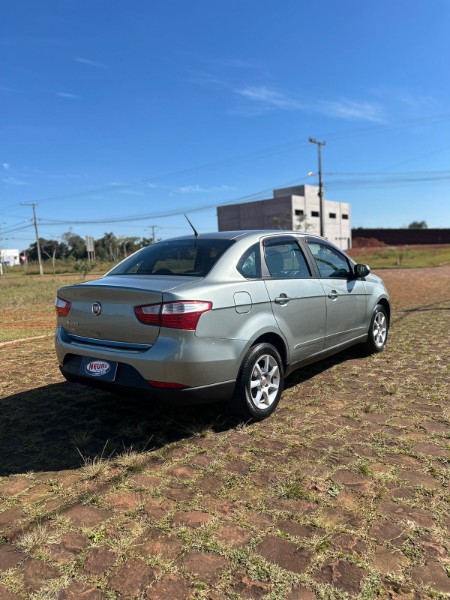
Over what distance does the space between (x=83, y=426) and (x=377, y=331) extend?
13.4ft

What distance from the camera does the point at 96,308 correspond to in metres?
3.67

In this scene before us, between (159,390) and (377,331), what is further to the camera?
(377,331)

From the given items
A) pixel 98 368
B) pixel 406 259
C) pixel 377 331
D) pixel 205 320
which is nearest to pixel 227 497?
pixel 205 320

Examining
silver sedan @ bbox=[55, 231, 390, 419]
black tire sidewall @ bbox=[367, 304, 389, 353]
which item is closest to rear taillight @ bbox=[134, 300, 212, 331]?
silver sedan @ bbox=[55, 231, 390, 419]

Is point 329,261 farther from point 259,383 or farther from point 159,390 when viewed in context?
point 159,390

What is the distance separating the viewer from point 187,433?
3.79 meters

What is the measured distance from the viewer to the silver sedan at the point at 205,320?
11.0 feet

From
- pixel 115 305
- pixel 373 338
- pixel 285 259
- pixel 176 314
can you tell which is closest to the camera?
pixel 176 314

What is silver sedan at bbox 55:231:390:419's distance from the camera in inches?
132

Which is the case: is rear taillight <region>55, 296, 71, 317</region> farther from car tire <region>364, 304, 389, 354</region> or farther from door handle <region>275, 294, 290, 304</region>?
car tire <region>364, 304, 389, 354</region>

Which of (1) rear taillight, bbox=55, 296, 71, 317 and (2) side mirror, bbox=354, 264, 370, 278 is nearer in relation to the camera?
(1) rear taillight, bbox=55, 296, 71, 317

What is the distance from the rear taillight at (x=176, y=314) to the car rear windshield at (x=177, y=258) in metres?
0.46

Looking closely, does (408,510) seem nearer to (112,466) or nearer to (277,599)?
(277,599)

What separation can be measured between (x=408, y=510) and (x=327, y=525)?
1.65 ft
